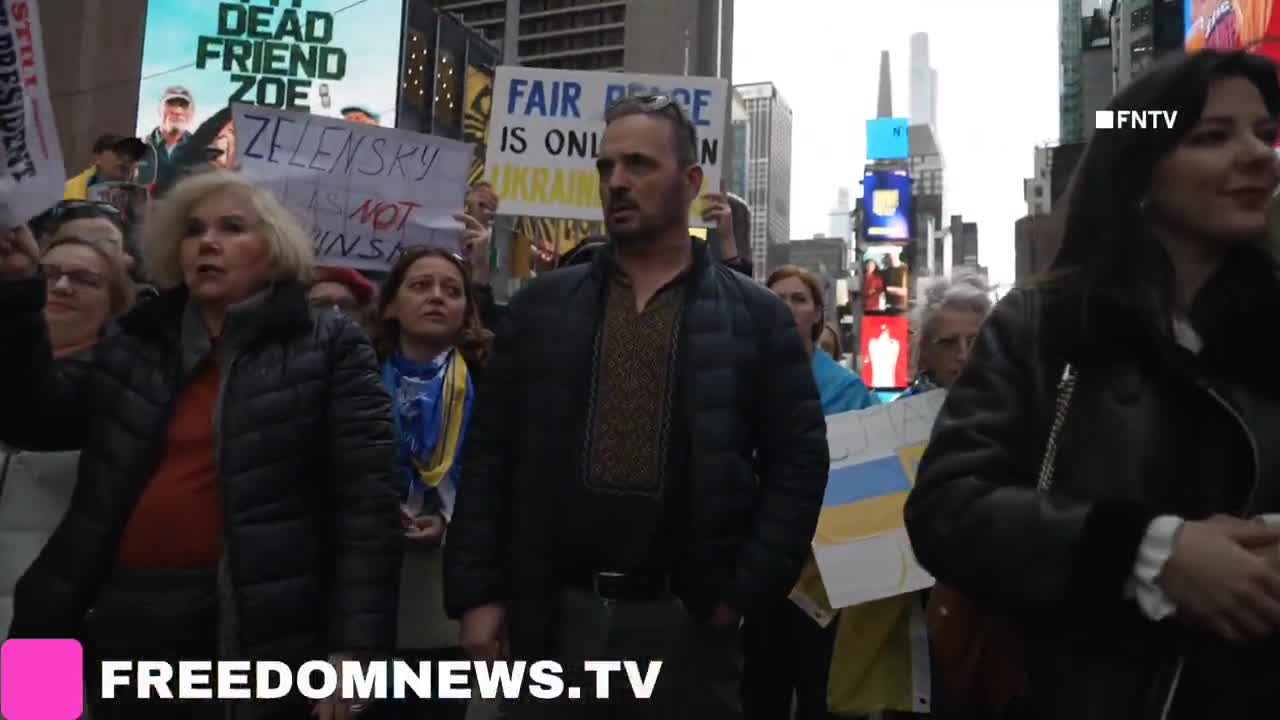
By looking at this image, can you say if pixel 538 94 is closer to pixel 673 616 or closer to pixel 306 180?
pixel 306 180

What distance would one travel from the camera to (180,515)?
8.76ft

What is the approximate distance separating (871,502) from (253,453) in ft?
7.24

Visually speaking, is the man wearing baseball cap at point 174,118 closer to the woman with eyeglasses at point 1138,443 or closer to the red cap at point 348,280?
the red cap at point 348,280

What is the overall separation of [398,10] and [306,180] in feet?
85.6

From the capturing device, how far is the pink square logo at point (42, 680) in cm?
265

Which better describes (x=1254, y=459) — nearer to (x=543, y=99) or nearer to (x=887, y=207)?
(x=543, y=99)

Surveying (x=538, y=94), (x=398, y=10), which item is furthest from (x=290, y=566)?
(x=398, y=10)

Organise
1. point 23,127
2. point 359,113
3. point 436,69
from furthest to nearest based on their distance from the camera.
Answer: point 436,69 → point 359,113 → point 23,127

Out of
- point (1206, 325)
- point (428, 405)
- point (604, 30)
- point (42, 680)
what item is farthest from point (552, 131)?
point (604, 30)

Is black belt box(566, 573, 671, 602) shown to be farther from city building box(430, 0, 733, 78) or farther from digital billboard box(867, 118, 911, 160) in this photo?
city building box(430, 0, 733, 78)

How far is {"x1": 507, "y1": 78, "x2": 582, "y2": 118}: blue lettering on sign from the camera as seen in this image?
682 centimetres

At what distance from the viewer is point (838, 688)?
4289 millimetres

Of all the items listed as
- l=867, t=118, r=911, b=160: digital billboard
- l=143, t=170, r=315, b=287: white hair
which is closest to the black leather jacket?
l=143, t=170, r=315, b=287: white hair

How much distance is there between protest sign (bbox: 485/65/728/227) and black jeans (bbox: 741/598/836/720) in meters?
2.99
